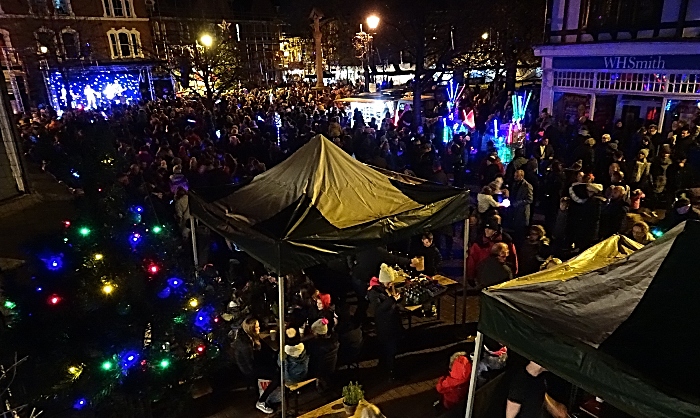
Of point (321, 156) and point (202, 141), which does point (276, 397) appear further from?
point (202, 141)

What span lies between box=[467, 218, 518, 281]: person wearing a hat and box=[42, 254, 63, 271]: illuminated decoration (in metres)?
5.38

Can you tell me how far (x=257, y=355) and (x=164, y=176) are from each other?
6.16m

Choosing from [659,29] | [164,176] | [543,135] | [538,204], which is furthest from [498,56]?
[164,176]

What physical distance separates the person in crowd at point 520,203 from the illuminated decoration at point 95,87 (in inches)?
1245

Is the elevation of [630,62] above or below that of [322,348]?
above

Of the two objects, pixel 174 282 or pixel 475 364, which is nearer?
pixel 475 364

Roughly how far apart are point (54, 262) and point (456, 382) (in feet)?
14.4

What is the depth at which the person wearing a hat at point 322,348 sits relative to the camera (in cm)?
571

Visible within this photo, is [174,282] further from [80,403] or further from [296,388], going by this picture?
[296,388]

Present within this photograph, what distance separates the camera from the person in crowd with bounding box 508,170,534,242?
894 cm

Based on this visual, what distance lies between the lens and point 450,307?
7.98 meters

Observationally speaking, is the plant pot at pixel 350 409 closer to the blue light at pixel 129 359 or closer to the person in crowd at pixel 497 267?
the blue light at pixel 129 359

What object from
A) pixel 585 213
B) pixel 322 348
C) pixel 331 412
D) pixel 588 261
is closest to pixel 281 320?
pixel 322 348

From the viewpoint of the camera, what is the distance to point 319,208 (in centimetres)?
587
